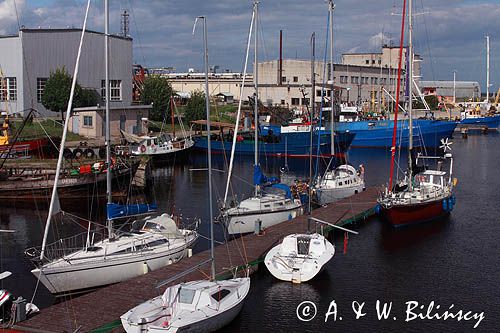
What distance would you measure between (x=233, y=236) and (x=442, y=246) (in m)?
12.4

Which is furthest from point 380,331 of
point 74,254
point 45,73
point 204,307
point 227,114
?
point 227,114

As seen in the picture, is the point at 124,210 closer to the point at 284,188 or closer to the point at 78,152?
the point at 284,188

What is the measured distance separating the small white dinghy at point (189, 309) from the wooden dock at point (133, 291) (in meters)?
1.32

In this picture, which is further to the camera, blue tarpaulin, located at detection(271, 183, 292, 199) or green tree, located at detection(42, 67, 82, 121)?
green tree, located at detection(42, 67, 82, 121)

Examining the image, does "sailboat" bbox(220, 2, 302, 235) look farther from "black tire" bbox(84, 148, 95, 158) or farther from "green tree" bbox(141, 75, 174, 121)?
"green tree" bbox(141, 75, 174, 121)

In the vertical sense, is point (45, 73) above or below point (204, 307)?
above

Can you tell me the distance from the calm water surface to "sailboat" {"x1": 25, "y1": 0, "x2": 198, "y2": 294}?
63.5 inches

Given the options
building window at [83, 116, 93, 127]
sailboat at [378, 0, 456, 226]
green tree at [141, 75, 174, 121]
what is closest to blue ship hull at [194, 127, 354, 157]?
building window at [83, 116, 93, 127]

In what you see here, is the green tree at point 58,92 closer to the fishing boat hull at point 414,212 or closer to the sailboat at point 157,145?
the sailboat at point 157,145

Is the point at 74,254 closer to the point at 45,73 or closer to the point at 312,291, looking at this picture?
the point at 312,291

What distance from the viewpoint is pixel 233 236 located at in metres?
39.2

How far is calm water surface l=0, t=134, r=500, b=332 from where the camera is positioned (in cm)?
2705

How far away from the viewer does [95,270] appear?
28656 mm

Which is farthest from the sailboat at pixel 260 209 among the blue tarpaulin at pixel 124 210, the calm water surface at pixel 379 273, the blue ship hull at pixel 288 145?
the blue ship hull at pixel 288 145
